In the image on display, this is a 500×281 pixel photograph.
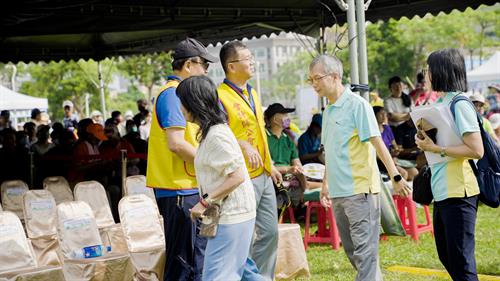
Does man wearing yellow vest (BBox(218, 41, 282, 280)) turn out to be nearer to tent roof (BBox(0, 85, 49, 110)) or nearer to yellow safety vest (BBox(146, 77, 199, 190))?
yellow safety vest (BBox(146, 77, 199, 190))

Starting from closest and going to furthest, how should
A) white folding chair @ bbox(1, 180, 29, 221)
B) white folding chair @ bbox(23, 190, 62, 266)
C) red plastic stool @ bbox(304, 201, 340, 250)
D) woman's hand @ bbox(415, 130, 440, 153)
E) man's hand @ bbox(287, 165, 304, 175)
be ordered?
woman's hand @ bbox(415, 130, 440, 153), white folding chair @ bbox(23, 190, 62, 266), man's hand @ bbox(287, 165, 304, 175), red plastic stool @ bbox(304, 201, 340, 250), white folding chair @ bbox(1, 180, 29, 221)

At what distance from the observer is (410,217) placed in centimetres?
803

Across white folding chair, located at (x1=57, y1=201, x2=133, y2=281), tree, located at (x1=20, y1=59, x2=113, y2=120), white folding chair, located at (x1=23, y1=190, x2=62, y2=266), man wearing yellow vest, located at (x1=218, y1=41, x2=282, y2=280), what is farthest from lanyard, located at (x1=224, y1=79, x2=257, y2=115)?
tree, located at (x1=20, y1=59, x2=113, y2=120)

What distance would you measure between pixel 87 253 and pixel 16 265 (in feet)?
1.94

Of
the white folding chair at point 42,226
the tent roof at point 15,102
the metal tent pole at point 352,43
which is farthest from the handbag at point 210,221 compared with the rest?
the tent roof at point 15,102

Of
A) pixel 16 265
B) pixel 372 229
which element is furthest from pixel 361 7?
pixel 16 265

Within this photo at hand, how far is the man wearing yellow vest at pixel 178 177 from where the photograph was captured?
482 centimetres

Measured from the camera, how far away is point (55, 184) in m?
8.26

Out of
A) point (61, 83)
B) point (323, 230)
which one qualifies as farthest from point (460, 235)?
point (61, 83)

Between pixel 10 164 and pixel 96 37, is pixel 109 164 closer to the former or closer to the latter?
pixel 10 164

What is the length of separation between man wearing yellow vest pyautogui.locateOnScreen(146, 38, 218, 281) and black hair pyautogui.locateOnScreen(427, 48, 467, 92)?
1429 millimetres

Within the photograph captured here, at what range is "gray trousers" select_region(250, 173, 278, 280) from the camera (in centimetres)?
504

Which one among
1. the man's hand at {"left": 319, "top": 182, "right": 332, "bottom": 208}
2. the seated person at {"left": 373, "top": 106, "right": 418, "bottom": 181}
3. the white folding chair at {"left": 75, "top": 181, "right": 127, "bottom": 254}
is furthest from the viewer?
the seated person at {"left": 373, "top": 106, "right": 418, "bottom": 181}

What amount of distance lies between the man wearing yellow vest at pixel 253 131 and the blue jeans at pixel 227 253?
95 cm
